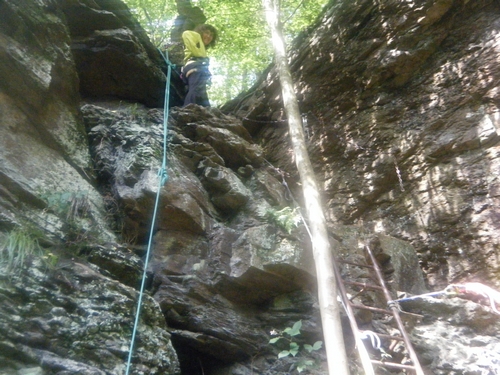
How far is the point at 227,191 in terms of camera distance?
20.4 ft

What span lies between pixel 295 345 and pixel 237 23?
886 centimetres

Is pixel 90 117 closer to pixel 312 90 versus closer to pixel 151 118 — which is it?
pixel 151 118

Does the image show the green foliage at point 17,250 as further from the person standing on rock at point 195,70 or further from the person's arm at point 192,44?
the person's arm at point 192,44

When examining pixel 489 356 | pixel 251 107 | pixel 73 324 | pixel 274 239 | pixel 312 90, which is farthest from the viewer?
pixel 251 107

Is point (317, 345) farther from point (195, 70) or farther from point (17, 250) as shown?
point (195, 70)

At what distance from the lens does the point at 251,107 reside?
902 centimetres

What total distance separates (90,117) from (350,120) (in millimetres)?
4156

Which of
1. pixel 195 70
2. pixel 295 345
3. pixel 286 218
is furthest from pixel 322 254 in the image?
pixel 195 70

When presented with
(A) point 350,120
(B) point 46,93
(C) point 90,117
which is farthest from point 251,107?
(B) point 46,93

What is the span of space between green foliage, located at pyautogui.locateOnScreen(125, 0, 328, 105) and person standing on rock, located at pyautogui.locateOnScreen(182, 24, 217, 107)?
2.00 m

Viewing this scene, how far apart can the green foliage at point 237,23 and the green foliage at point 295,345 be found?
7.72 m

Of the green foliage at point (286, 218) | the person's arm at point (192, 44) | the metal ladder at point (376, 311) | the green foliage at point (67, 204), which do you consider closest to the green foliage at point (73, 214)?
the green foliage at point (67, 204)

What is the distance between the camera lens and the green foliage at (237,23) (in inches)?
431

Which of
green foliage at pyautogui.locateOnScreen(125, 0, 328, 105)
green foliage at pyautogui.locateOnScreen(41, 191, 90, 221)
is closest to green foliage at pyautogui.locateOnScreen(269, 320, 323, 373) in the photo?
green foliage at pyautogui.locateOnScreen(41, 191, 90, 221)
